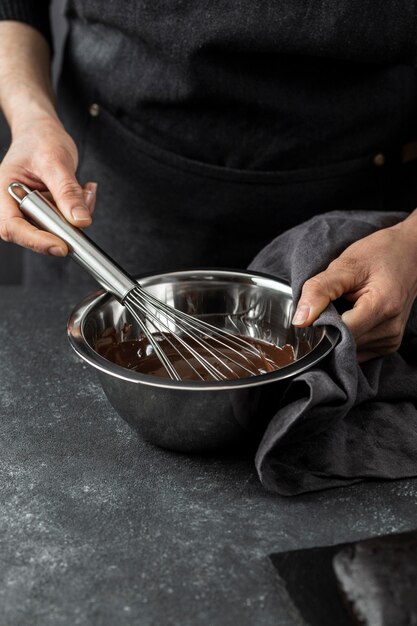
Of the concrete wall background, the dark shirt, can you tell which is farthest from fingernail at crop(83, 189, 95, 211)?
the concrete wall background

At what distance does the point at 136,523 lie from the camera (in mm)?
690

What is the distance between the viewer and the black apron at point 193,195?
3.71 ft

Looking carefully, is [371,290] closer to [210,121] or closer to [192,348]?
[192,348]

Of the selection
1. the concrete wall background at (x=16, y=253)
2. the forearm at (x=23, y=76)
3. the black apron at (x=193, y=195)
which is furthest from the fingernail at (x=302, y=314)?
the concrete wall background at (x=16, y=253)

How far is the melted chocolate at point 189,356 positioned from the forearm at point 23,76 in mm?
356

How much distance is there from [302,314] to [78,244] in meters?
0.25

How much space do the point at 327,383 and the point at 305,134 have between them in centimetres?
49

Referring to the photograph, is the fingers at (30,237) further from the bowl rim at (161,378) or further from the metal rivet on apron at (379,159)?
the metal rivet on apron at (379,159)

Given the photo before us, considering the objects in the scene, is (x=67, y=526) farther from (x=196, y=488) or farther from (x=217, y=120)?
(x=217, y=120)

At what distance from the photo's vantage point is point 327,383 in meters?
0.71

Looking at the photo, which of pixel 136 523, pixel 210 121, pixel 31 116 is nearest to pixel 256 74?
pixel 210 121

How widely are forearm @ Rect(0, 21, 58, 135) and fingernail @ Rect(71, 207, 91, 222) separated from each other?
0.71 feet

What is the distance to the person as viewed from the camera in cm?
97

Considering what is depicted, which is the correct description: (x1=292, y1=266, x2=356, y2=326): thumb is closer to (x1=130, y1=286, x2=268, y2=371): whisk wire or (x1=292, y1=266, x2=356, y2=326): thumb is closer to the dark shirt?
(x1=130, y1=286, x2=268, y2=371): whisk wire
